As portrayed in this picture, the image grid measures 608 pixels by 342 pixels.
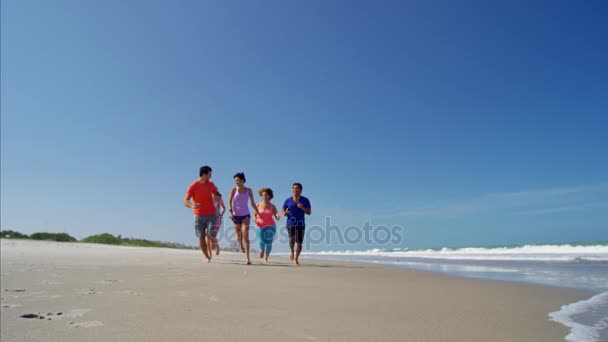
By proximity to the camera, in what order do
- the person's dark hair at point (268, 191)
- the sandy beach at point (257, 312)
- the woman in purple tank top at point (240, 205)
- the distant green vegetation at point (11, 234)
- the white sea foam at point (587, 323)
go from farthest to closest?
the distant green vegetation at point (11, 234) → the person's dark hair at point (268, 191) → the woman in purple tank top at point (240, 205) → the white sea foam at point (587, 323) → the sandy beach at point (257, 312)

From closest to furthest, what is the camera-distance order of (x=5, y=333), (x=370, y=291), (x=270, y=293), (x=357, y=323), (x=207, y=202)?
(x=5, y=333)
(x=357, y=323)
(x=270, y=293)
(x=370, y=291)
(x=207, y=202)

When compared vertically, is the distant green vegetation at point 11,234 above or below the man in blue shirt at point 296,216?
below

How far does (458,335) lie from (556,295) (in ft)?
8.49

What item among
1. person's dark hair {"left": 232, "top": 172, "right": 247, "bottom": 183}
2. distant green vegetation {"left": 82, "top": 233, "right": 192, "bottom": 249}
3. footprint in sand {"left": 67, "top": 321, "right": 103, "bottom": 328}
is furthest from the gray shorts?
distant green vegetation {"left": 82, "top": 233, "right": 192, "bottom": 249}

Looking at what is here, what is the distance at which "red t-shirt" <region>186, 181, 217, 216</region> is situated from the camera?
776 centimetres

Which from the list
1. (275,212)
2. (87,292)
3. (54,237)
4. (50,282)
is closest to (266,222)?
(275,212)

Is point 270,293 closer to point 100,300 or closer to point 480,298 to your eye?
point 100,300

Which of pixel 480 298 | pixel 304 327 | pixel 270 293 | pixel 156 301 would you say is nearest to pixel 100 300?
pixel 156 301

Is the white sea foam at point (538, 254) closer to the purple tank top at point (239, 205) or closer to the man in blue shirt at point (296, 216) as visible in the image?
the man in blue shirt at point (296, 216)

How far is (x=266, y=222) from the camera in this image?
28.7ft

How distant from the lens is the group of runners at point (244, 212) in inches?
306

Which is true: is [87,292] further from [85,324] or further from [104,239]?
[104,239]

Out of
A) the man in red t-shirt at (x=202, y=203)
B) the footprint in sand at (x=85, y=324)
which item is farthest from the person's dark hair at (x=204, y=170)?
the footprint in sand at (x=85, y=324)

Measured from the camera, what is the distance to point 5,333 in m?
1.83
